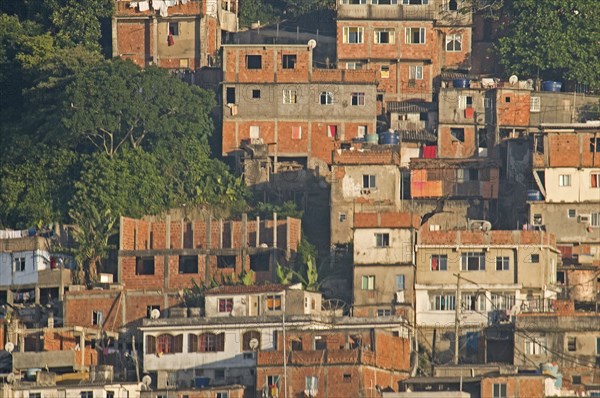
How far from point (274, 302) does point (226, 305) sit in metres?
1.84

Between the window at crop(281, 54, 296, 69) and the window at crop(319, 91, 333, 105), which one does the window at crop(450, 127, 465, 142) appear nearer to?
the window at crop(319, 91, 333, 105)

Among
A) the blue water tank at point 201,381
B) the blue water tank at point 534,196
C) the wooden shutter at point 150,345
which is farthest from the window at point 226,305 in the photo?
the blue water tank at point 534,196

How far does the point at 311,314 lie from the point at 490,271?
770 cm

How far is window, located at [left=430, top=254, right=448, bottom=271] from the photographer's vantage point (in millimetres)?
93438

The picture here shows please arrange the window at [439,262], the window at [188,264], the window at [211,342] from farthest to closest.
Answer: the window at [188,264], the window at [439,262], the window at [211,342]

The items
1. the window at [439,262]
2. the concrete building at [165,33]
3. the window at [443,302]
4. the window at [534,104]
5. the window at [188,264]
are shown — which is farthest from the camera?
the concrete building at [165,33]

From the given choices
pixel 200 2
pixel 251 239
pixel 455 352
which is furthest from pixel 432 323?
pixel 200 2

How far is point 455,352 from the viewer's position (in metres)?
89.7

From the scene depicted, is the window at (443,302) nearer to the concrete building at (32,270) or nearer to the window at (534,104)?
the window at (534,104)

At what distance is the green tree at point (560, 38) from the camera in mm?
104438

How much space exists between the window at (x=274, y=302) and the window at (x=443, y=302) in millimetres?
6246

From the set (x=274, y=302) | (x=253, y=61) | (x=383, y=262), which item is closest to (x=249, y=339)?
(x=274, y=302)

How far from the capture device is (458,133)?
104688mm

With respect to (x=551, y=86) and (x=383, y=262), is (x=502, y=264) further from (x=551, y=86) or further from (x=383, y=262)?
(x=551, y=86)
